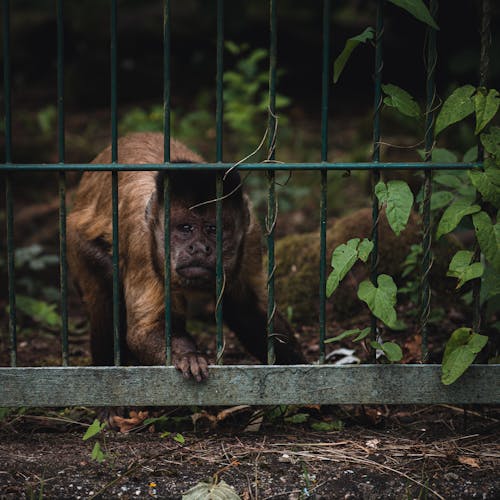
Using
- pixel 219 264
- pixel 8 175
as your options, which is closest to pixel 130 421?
pixel 219 264

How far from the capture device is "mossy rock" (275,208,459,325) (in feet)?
17.8

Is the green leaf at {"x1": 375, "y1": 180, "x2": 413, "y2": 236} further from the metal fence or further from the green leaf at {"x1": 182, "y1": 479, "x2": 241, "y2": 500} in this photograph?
the green leaf at {"x1": 182, "y1": 479, "x2": 241, "y2": 500}

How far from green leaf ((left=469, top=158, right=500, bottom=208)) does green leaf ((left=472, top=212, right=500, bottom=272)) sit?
88 millimetres

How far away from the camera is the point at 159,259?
4059mm

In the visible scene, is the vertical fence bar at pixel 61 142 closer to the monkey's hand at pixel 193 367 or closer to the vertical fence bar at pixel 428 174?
the monkey's hand at pixel 193 367

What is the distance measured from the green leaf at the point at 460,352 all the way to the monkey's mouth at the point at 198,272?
122cm

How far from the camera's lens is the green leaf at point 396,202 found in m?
3.09

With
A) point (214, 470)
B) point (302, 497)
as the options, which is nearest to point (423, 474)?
point (302, 497)

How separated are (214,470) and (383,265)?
2.61 m

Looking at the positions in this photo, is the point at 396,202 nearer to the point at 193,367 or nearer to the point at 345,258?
the point at 345,258

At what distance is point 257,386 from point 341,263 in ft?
2.15

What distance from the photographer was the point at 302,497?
9.89 ft

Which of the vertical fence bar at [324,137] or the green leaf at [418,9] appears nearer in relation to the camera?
the green leaf at [418,9]

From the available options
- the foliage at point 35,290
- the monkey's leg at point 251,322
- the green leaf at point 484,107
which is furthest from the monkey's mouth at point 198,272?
the foliage at point 35,290
